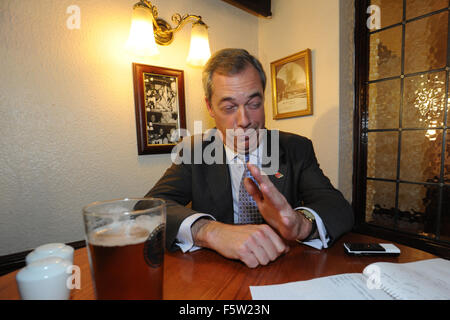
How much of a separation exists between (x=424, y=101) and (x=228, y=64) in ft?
5.88

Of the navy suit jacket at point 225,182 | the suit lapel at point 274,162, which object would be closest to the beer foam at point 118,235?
the navy suit jacket at point 225,182

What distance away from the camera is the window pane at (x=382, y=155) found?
212cm

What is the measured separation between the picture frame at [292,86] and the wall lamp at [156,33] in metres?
0.99

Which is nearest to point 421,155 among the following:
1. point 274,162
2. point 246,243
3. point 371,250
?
point 274,162

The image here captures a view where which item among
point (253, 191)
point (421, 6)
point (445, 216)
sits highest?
point (421, 6)

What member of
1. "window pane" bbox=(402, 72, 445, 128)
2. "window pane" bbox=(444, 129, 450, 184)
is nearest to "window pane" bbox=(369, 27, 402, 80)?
"window pane" bbox=(402, 72, 445, 128)

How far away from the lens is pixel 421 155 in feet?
6.45

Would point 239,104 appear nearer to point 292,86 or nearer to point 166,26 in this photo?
point 166,26

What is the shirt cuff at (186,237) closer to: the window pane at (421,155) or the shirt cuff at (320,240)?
the shirt cuff at (320,240)

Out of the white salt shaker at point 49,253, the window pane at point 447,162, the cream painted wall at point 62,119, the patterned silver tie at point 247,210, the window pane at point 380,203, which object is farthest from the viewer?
the window pane at point 380,203

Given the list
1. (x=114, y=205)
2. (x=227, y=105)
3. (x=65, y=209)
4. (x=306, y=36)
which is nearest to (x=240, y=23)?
(x=306, y=36)

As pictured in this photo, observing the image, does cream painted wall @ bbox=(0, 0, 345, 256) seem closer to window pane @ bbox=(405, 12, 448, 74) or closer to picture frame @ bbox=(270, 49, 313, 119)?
picture frame @ bbox=(270, 49, 313, 119)

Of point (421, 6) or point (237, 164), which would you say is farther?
point (421, 6)
